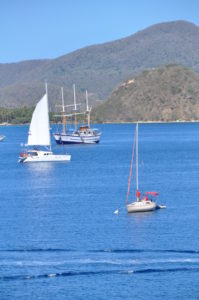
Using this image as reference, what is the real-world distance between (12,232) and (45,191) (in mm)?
21770

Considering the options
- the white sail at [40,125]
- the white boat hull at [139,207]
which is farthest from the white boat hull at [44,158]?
the white boat hull at [139,207]

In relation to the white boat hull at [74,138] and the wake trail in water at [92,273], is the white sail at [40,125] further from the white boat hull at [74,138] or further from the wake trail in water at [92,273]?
the wake trail in water at [92,273]

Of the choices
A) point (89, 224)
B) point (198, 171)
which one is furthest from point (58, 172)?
point (89, 224)

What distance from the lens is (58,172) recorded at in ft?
300

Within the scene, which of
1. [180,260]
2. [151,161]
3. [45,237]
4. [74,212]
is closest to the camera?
[180,260]

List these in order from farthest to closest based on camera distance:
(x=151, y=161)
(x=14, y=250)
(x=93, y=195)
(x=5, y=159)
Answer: (x=5, y=159) → (x=151, y=161) → (x=93, y=195) → (x=14, y=250)

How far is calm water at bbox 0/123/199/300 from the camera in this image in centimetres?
3916

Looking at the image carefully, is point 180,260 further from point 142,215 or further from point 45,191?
point 45,191

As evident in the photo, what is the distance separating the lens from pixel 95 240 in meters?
48.2

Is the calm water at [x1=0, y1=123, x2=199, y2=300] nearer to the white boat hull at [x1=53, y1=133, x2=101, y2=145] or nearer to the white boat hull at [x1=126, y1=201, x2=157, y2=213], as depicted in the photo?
the white boat hull at [x1=126, y1=201, x2=157, y2=213]

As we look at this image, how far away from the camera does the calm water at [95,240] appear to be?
128 ft

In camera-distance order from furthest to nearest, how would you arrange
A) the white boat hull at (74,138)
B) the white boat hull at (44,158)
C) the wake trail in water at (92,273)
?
1. the white boat hull at (74,138)
2. the white boat hull at (44,158)
3. the wake trail in water at (92,273)

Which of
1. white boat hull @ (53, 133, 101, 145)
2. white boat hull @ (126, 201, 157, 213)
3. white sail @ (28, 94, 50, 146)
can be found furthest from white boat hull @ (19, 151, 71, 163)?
white boat hull @ (126, 201, 157, 213)

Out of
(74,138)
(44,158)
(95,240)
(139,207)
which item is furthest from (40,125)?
(95,240)
